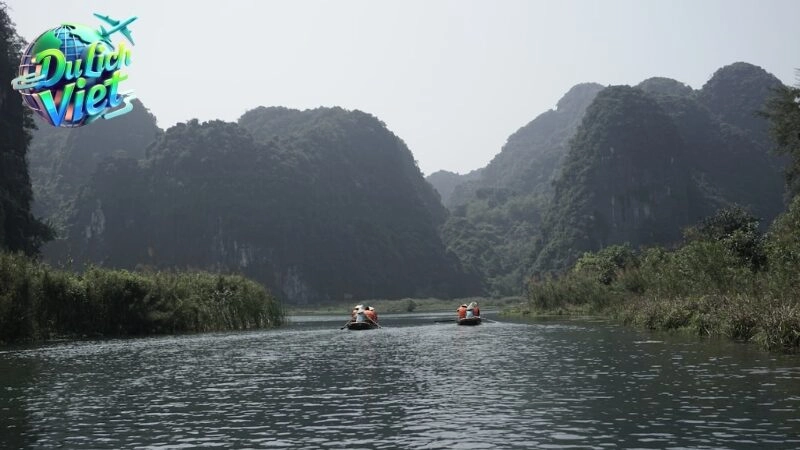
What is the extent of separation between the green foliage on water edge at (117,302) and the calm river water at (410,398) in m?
6.60

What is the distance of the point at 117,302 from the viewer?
44.6 metres

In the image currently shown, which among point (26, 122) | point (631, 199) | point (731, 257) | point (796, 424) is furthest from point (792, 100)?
point (631, 199)

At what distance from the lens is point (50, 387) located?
20.5m

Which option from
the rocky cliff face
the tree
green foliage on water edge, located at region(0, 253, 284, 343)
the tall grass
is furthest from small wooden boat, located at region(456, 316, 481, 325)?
the rocky cliff face

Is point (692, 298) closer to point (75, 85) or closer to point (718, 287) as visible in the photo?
point (718, 287)

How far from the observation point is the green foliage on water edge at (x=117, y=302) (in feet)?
122

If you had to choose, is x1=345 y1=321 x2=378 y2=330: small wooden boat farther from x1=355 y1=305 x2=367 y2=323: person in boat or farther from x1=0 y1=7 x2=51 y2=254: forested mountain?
x1=0 y1=7 x2=51 y2=254: forested mountain

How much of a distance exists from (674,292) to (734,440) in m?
35.5

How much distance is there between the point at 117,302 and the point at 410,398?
31938 millimetres

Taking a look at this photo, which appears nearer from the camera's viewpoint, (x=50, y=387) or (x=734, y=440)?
(x=734, y=440)

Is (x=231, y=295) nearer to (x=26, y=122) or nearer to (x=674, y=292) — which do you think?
(x=674, y=292)

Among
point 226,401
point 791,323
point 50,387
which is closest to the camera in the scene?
point 226,401

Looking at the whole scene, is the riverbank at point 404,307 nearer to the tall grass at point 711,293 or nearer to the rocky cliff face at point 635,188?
the rocky cliff face at point 635,188

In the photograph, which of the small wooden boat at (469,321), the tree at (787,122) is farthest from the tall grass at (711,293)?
the tree at (787,122)
